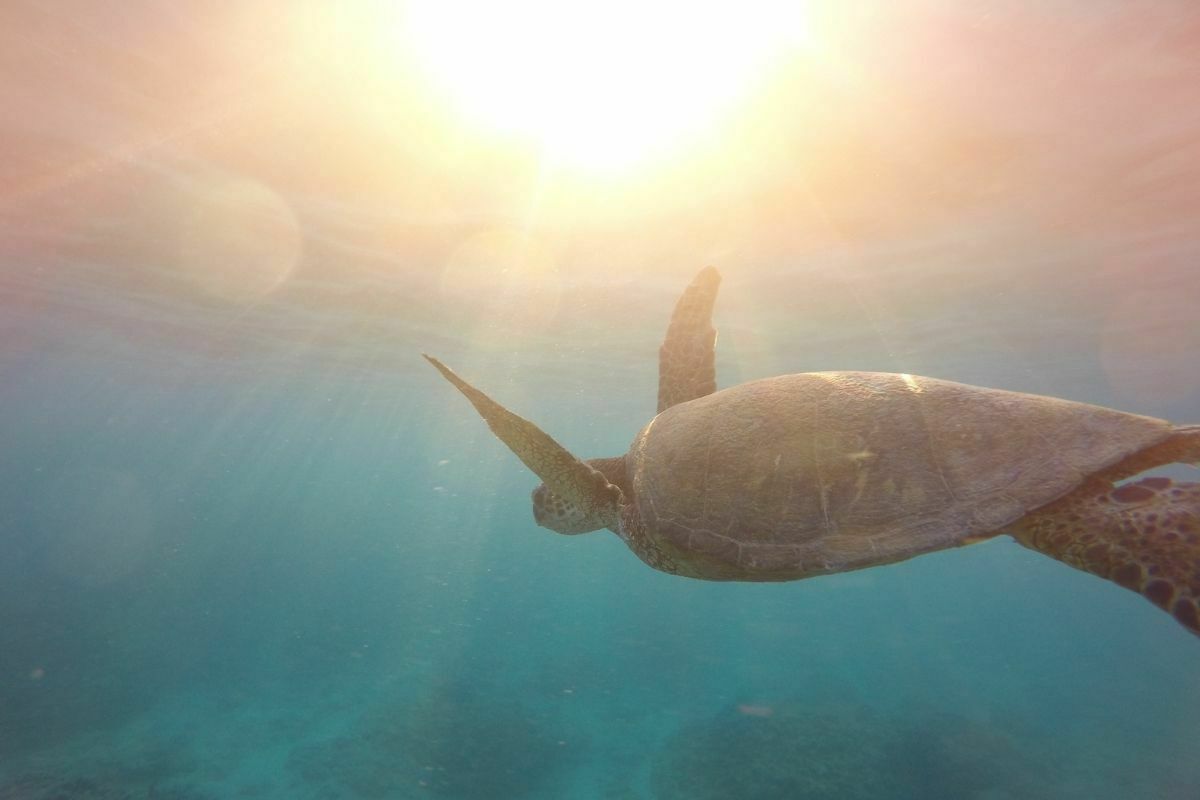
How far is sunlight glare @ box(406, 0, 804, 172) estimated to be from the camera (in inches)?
245

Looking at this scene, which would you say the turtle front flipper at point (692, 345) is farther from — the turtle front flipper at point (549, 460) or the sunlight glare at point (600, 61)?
the sunlight glare at point (600, 61)

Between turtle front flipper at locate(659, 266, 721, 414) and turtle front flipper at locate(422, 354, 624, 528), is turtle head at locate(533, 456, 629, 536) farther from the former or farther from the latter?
turtle front flipper at locate(659, 266, 721, 414)

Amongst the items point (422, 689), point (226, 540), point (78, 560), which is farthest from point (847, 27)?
point (226, 540)

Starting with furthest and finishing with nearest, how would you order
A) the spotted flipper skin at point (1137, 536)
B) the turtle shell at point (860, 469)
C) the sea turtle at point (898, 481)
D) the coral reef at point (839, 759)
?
1. the coral reef at point (839, 759)
2. the turtle shell at point (860, 469)
3. the sea turtle at point (898, 481)
4. the spotted flipper skin at point (1137, 536)

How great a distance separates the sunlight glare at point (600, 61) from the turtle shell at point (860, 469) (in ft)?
16.6

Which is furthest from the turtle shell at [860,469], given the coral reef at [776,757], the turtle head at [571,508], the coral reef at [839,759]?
the coral reef at [839,759]

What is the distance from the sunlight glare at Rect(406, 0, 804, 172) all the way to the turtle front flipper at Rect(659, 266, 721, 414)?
329cm

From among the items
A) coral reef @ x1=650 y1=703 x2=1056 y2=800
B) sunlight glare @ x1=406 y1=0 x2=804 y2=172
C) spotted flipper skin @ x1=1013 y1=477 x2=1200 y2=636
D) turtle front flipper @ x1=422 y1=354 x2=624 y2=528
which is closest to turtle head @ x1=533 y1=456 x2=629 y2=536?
turtle front flipper @ x1=422 y1=354 x2=624 y2=528

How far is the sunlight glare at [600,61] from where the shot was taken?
6.22 meters

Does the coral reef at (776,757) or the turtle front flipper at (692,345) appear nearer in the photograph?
the turtle front flipper at (692,345)

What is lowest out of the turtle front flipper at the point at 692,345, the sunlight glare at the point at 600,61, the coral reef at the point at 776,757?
the coral reef at the point at 776,757

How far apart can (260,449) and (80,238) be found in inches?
3161

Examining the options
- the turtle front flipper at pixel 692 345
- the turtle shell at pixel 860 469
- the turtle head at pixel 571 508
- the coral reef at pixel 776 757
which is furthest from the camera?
the coral reef at pixel 776 757

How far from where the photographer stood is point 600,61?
697 centimetres
